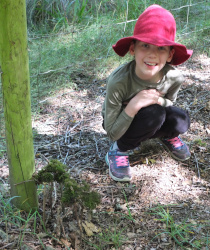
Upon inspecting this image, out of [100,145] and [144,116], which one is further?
[100,145]

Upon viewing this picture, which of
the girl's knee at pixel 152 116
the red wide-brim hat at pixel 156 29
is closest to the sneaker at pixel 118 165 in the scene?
the girl's knee at pixel 152 116

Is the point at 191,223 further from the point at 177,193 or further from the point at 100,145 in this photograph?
the point at 100,145

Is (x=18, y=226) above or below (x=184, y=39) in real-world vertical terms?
below

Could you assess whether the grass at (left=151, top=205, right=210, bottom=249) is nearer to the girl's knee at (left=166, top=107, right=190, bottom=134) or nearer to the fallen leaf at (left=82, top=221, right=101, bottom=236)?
the fallen leaf at (left=82, top=221, right=101, bottom=236)

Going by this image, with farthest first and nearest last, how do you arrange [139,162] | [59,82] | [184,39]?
[184,39] → [59,82] → [139,162]

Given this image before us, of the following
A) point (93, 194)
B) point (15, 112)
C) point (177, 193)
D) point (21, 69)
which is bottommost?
point (177, 193)

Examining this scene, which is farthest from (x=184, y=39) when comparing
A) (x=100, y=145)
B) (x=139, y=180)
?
(x=139, y=180)

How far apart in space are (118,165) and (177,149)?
529 millimetres

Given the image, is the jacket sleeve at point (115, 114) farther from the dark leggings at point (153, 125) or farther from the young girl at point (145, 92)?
the dark leggings at point (153, 125)

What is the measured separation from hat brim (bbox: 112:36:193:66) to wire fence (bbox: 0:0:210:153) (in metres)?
1.28

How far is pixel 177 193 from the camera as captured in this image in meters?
2.16

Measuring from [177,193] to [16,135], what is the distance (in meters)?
1.25

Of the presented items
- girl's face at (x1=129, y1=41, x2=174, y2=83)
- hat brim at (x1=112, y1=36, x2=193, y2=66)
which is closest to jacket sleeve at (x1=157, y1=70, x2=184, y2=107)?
hat brim at (x1=112, y1=36, x2=193, y2=66)

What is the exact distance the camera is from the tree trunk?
4.26ft
